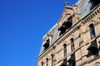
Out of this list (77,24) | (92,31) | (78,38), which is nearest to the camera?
(92,31)

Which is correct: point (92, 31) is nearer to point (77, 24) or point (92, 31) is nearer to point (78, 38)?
point (78, 38)

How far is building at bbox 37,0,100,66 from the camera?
79.4 ft

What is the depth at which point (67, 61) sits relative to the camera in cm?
2712

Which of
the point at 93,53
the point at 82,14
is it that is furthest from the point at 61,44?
the point at 93,53

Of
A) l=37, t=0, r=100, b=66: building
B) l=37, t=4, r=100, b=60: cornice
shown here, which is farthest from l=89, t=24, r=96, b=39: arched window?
l=37, t=4, r=100, b=60: cornice

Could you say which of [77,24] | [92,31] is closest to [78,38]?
[77,24]

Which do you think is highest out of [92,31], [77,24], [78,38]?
[77,24]

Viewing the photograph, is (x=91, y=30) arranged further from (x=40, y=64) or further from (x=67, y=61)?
(x=40, y=64)

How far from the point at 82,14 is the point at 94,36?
6.00 m

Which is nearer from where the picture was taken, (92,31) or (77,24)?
(92,31)

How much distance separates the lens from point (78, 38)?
2748 cm

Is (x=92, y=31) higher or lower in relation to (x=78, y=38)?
lower

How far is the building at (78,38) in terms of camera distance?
2419cm

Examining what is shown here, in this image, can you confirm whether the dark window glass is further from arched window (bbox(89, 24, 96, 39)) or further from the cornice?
the cornice
